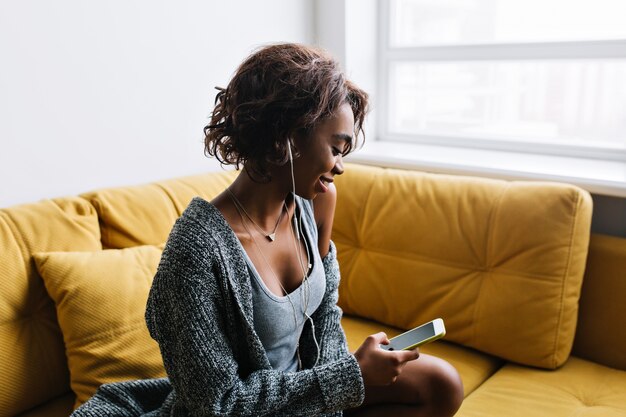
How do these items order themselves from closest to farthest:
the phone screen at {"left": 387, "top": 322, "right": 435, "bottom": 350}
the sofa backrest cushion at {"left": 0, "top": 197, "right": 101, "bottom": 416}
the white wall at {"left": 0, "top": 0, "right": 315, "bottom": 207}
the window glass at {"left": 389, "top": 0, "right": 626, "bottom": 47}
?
the phone screen at {"left": 387, "top": 322, "right": 435, "bottom": 350}
the sofa backrest cushion at {"left": 0, "top": 197, "right": 101, "bottom": 416}
the white wall at {"left": 0, "top": 0, "right": 315, "bottom": 207}
the window glass at {"left": 389, "top": 0, "right": 626, "bottom": 47}

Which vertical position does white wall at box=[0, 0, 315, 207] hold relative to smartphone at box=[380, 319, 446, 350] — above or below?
above

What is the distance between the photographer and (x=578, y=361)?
193cm

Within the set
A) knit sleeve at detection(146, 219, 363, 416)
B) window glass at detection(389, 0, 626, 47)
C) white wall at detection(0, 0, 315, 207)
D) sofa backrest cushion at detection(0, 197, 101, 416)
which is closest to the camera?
knit sleeve at detection(146, 219, 363, 416)

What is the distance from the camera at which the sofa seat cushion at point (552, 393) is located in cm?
164

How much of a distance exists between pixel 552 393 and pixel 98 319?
44.9 inches

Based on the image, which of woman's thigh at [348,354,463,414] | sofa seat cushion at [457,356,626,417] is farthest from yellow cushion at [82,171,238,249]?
sofa seat cushion at [457,356,626,417]

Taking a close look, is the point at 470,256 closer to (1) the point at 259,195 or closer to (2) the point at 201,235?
(1) the point at 259,195

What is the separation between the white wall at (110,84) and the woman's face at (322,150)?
3.00ft

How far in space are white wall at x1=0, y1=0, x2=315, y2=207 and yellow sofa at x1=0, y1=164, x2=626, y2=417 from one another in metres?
0.16

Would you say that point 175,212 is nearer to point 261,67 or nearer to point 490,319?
point 261,67

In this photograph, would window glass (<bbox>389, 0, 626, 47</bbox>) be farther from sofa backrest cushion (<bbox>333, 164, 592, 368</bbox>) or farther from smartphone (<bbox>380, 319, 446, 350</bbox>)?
smartphone (<bbox>380, 319, 446, 350</bbox>)

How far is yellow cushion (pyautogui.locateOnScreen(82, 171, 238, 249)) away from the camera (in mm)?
1866

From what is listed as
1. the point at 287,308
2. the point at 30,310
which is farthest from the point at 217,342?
the point at 30,310

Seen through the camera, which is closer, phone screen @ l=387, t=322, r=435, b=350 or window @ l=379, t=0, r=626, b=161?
phone screen @ l=387, t=322, r=435, b=350
